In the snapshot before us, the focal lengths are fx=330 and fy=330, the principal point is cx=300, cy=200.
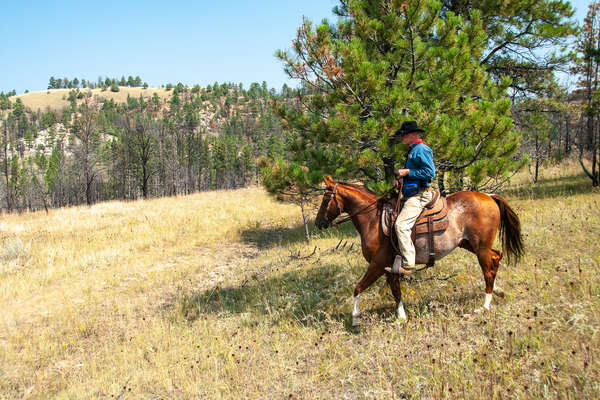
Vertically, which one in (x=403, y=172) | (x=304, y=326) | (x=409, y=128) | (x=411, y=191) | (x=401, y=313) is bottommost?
(x=304, y=326)

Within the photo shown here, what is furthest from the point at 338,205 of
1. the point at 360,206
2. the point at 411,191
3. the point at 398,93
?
the point at 398,93

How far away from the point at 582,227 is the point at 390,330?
564 centimetres

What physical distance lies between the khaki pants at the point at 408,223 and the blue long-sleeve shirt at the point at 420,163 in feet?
1.04

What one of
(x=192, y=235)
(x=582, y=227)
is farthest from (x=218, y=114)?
(x=582, y=227)

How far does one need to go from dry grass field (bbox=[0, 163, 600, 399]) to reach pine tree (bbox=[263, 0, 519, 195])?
239 centimetres

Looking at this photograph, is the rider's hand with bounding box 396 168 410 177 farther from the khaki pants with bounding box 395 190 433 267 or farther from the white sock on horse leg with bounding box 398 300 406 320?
the white sock on horse leg with bounding box 398 300 406 320

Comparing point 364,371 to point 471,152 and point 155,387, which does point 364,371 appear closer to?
point 155,387

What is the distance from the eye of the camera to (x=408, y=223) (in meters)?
4.94

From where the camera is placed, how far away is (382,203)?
5551 millimetres

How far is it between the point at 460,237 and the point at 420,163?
4.67 feet

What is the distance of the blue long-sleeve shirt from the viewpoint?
4844 millimetres

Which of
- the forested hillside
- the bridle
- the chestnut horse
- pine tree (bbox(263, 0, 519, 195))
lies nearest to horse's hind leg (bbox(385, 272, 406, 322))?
the chestnut horse

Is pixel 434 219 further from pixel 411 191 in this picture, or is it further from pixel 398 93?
pixel 398 93

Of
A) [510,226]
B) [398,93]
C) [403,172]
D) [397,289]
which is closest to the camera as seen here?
[403,172]
